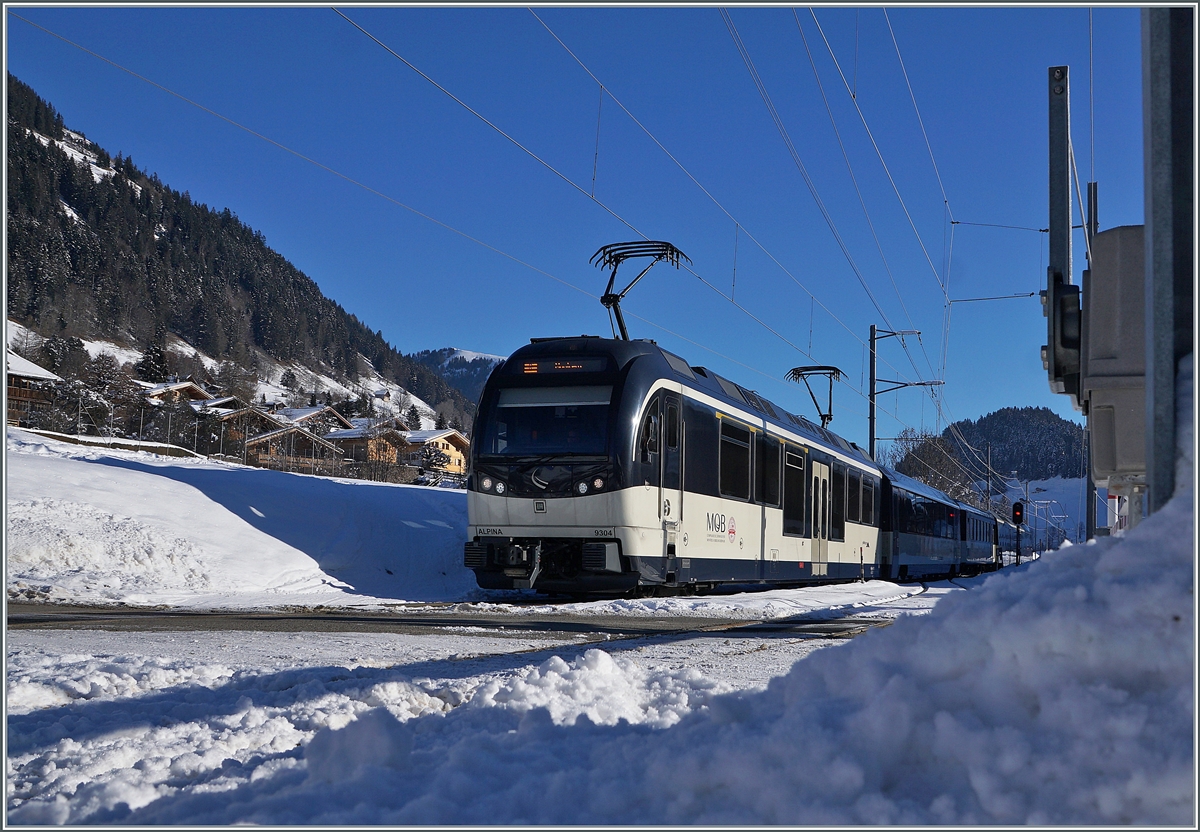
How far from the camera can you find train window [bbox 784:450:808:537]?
17.9 meters

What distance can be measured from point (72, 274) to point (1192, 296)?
13993cm

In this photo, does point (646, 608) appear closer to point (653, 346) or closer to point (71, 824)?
point (653, 346)

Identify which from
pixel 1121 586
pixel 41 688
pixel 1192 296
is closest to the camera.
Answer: pixel 1121 586

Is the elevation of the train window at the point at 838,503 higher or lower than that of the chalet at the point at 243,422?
lower

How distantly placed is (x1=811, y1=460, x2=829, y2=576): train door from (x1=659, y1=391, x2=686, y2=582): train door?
6195mm

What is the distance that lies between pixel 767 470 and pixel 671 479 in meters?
3.61

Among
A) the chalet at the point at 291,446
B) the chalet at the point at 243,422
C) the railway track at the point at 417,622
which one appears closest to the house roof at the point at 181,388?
the chalet at the point at 243,422

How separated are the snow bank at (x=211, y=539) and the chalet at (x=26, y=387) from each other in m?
38.6

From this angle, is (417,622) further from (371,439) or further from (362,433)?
(362,433)

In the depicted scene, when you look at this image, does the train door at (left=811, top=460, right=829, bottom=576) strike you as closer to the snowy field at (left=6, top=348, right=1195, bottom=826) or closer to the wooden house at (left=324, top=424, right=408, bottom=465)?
the snowy field at (left=6, top=348, right=1195, bottom=826)

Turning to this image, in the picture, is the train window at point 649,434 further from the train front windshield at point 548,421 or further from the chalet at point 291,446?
the chalet at point 291,446

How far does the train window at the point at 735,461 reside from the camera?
50.4 ft

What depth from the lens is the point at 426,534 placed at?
2052 centimetres

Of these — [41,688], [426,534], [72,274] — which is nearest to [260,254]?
[72,274]
